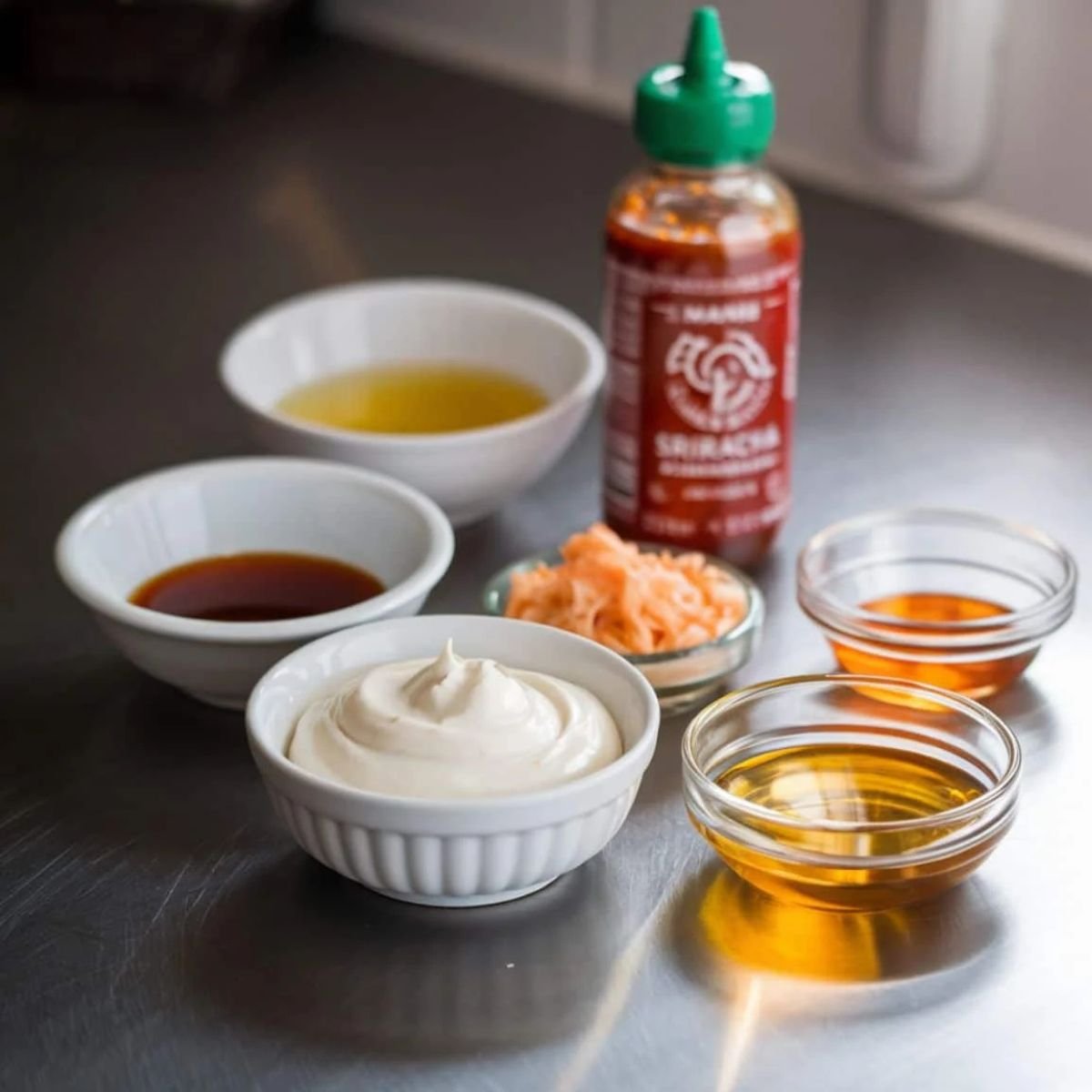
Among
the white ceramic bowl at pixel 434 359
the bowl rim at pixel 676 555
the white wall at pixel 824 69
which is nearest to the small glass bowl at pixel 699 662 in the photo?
the bowl rim at pixel 676 555

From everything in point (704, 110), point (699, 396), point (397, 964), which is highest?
point (704, 110)

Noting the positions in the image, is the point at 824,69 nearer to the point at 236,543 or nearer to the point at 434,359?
the point at 434,359

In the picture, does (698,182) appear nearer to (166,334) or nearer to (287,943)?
(287,943)

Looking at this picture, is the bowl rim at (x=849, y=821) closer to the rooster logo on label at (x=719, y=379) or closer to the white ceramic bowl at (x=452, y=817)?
the white ceramic bowl at (x=452, y=817)

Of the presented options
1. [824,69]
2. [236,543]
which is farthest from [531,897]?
[824,69]

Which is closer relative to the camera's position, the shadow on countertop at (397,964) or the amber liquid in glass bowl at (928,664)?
the shadow on countertop at (397,964)

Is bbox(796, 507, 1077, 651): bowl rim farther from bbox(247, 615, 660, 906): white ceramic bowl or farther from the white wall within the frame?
the white wall

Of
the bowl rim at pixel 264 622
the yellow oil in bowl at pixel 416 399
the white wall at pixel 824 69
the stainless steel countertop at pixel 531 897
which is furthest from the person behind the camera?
the white wall at pixel 824 69

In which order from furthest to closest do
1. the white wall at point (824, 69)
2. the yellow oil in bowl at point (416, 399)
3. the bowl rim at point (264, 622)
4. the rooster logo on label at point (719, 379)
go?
the white wall at point (824, 69)
the yellow oil in bowl at point (416, 399)
the rooster logo on label at point (719, 379)
the bowl rim at point (264, 622)
